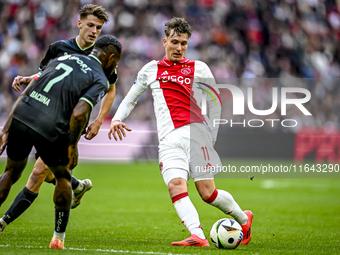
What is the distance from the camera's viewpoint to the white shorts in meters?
5.36

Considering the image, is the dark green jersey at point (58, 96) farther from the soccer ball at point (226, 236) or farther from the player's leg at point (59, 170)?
the soccer ball at point (226, 236)

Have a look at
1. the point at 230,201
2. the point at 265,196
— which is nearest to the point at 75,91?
the point at 230,201

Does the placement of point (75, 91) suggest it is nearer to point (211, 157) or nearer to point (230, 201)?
point (211, 157)

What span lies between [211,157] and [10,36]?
15322 mm

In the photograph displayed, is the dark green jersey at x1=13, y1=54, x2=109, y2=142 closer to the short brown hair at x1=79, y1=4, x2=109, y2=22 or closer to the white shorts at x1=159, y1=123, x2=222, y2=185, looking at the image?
the white shorts at x1=159, y1=123, x2=222, y2=185

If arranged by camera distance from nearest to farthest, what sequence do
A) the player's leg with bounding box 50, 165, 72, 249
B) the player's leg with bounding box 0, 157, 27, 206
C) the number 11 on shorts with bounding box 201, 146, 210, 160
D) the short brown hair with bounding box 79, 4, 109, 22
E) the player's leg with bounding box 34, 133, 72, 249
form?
the player's leg with bounding box 34, 133, 72, 249
the player's leg with bounding box 50, 165, 72, 249
the player's leg with bounding box 0, 157, 27, 206
the number 11 on shorts with bounding box 201, 146, 210, 160
the short brown hair with bounding box 79, 4, 109, 22

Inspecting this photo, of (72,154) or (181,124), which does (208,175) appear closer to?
(181,124)

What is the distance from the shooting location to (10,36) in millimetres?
19047

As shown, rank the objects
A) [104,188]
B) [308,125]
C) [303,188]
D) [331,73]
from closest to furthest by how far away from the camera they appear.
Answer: [104,188] < [303,188] < [308,125] < [331,73]

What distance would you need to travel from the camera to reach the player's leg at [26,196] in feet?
18.8

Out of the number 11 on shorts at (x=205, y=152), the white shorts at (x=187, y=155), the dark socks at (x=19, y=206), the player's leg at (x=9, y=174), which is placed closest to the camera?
the player's leg at (x=9, y=174)

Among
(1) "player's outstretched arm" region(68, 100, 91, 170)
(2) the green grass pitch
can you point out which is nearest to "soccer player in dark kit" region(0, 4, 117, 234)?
(2) the green grass pitch

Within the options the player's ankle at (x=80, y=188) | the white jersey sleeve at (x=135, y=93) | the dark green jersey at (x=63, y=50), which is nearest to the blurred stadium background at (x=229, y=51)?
the player's ankle at (x=80, y=188)

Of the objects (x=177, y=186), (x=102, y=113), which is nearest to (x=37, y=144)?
(x=102, y=113)
